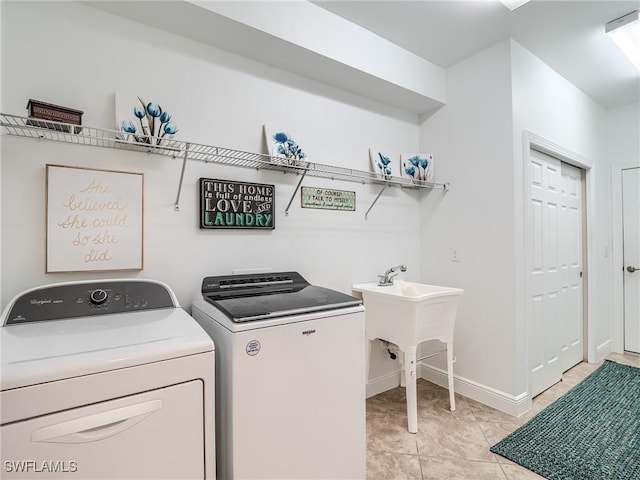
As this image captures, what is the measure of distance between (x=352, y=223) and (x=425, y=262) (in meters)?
0.86

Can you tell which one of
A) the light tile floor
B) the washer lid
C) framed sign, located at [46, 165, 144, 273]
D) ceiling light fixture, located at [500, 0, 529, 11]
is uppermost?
ceiling light fixture, located at [500, 0, 529, 11]

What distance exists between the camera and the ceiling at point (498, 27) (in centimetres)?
196

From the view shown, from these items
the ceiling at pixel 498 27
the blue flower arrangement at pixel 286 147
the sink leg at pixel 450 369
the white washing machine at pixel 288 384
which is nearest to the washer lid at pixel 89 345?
the white washing machine at pixel 288 384

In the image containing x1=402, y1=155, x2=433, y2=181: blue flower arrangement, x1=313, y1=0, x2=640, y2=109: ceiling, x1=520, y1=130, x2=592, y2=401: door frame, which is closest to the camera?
x1=313, y1=0, x2=640, y2=109: ceiling

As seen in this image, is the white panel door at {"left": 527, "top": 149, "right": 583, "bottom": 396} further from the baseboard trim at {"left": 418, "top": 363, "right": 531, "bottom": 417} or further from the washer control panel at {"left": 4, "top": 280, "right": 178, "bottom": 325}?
the washer control panel at {"left": 4, "top": 280, "right": 178, "bottom": 325}

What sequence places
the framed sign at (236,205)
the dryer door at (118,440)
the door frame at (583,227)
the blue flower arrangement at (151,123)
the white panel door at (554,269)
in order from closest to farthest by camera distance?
the dryer door at (118,440) → the blue flower arrangement at (151,123) → the framed sign at (236,205) → the door frame at (583,227) → the white panel door at (554,269)

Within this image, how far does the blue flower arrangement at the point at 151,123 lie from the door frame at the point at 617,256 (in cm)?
427

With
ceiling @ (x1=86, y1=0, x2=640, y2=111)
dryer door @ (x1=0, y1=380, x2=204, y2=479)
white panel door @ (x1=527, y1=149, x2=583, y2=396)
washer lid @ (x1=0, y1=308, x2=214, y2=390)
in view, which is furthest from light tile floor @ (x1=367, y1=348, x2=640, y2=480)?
ceiling @ (x1=86, y1=0, x2=640, y2=111)

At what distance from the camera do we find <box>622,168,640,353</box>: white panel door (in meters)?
3.35

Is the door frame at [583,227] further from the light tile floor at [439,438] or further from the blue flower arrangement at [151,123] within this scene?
the blue flower arrangement at [151,123]

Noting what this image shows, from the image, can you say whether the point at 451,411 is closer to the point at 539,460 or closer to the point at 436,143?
the point at 539,460

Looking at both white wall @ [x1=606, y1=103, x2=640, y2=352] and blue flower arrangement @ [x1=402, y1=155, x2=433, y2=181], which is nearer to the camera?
blue flower arrangement @ [x1=402, y1=155, x2=433, y2=181]

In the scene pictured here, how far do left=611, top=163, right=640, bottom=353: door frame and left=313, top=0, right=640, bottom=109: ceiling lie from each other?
117 cm

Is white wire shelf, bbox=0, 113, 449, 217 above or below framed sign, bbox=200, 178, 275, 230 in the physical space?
above
